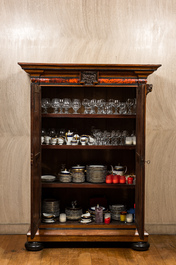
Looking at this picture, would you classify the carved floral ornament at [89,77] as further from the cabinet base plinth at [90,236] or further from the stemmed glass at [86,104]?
the cabinet base plinth at [90,236]

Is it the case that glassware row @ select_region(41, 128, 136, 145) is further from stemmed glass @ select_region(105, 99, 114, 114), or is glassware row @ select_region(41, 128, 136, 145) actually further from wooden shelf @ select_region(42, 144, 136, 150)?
stemmed glass @ select_region(105, 99, 114, 114)

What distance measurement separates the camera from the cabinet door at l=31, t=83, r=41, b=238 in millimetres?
3615

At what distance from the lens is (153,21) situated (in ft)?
14.8

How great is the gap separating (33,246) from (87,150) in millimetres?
1379

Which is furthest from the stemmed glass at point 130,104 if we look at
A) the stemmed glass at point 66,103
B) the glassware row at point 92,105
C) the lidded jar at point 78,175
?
the lidded jar at point 78,175

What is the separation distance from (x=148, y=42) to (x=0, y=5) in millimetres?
2023

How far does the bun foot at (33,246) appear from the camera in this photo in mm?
3914

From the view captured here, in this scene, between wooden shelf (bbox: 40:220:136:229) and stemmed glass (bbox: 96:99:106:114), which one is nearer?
wooden shelf (bbox: 40:220:136:229)

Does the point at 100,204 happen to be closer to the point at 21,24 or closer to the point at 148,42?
the point at 148,42

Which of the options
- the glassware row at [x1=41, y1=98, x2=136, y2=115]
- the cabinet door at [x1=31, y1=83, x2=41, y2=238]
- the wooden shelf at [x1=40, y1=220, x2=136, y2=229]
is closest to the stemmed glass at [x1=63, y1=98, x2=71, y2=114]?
the glassware row at [x1=41, y1=98, x2=136, y2=115]

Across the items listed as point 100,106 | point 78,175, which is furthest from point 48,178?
point 100,106

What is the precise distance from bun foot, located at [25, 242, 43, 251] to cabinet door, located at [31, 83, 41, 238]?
0.27 m

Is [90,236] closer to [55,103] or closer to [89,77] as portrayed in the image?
[55,103]

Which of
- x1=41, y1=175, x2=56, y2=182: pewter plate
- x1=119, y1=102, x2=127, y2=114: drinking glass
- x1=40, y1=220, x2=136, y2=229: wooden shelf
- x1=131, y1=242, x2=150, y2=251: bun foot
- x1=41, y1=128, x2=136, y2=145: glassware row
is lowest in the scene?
x1=131, y1=242, x2=150, y2=251: bun foot
